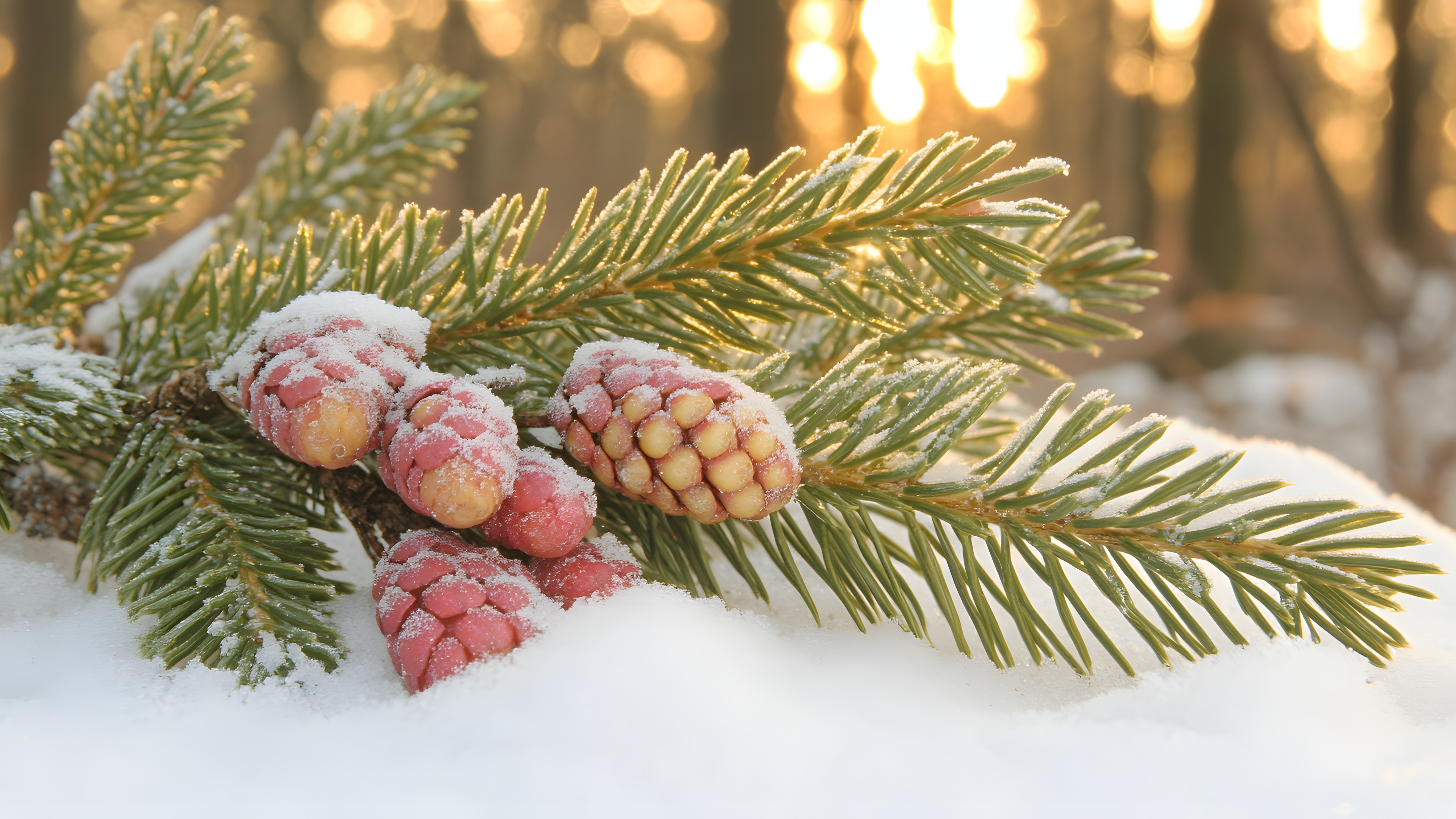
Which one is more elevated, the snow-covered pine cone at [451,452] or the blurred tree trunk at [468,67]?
the snow-covered pine cone at [451,452]

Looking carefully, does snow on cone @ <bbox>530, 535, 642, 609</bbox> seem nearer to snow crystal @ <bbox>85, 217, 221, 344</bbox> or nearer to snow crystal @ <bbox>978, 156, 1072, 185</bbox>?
snow crystal @ <bbox>978, 156, 1072, 185</bbox>

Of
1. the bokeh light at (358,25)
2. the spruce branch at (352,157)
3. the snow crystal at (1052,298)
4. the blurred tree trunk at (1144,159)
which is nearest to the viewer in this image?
the snow crystal at (1052,298)

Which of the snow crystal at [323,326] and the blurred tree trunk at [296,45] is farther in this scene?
the blurred tree trunk at [296,45]

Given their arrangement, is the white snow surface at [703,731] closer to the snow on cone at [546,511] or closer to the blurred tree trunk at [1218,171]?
the snow on cone at [546,511]

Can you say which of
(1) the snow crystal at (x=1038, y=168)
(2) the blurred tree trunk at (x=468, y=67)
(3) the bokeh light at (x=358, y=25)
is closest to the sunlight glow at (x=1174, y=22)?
(2) the blurred tree trunk at (x=468, y=67)

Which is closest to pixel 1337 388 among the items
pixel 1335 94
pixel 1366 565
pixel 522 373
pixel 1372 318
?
pixel 1372 318

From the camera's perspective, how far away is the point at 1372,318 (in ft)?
10.0

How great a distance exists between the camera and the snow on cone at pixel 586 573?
33 cm

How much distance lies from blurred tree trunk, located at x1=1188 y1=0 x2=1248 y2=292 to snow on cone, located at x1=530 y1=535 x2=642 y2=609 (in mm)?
4075

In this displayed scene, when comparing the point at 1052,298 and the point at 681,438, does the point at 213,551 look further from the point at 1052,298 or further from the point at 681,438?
the point at 1052,298

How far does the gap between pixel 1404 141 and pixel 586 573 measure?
4.48 m

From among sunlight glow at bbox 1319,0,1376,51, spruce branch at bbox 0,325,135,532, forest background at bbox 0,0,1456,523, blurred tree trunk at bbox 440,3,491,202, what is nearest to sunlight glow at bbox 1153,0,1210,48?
forest background at bbox 0,0,1456,523

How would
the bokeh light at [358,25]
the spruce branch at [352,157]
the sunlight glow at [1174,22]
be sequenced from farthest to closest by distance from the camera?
the bokeh light at [358,25], the sunlight glow at [1174,22], the spruce branch at [352,157]

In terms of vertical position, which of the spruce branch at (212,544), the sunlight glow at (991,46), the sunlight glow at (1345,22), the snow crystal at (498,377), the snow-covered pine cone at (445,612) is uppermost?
the sunlight glow at (1345,22)
